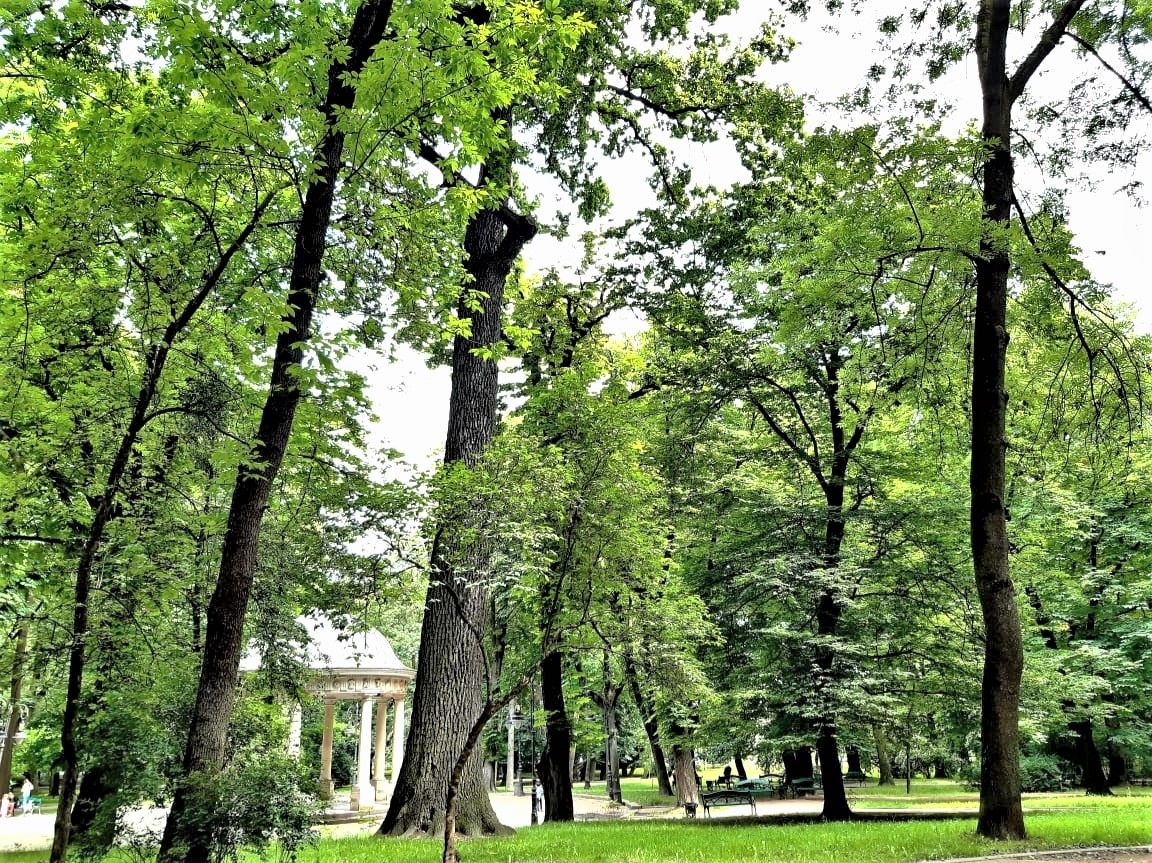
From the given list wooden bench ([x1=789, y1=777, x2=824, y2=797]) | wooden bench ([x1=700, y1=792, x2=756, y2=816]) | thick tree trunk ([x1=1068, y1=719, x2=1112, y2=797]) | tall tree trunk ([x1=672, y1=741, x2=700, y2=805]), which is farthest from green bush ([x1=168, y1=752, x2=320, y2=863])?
thick tree trunk ([x1=1068, y1=719, x2=1112, y2=797])

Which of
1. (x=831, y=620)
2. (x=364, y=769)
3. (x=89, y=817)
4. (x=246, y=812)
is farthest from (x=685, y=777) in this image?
(x=246, y=812)

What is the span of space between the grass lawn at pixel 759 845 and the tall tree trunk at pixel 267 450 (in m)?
1.78

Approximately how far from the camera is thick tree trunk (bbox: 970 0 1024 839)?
796 cm

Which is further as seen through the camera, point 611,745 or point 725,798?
point 611,745

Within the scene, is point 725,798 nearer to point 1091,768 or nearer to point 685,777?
point 685,777

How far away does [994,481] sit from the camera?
8.70 m

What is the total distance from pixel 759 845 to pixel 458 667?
13.5ft

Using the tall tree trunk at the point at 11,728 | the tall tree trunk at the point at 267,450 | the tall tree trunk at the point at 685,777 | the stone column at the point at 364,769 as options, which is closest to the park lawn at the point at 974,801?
the tall tree trunk at the point at 685,777

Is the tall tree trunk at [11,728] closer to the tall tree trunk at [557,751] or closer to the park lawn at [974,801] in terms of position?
the tall tree trunk at [557,751]

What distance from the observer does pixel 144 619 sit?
27.1 ft

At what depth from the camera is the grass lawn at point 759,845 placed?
7211 mm

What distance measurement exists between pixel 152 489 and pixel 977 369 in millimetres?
9429

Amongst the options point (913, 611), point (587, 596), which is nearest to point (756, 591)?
point (913, 611)

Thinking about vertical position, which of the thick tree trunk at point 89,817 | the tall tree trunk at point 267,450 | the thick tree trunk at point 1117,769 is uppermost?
the tall tree trunk at point 267,450
